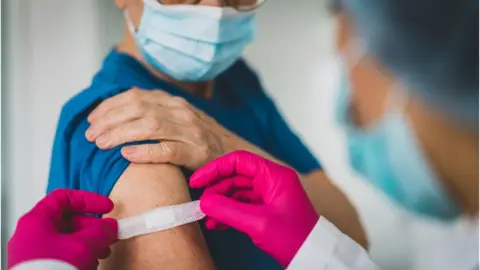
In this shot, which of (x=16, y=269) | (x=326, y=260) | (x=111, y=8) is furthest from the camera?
(x=111, y=8)

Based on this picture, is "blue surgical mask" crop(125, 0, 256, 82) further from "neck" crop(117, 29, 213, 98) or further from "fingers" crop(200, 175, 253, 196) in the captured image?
"fingers" crop(200, 175, 253, 196)

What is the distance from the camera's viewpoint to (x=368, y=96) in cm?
96

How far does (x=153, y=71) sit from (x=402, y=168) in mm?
451

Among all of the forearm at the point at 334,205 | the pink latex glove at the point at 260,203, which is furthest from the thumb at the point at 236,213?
the forearm at the point at 334,205

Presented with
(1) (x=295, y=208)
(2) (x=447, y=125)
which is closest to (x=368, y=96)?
(2) (x=447, y=125)

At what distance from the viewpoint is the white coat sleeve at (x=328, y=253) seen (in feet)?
2.28

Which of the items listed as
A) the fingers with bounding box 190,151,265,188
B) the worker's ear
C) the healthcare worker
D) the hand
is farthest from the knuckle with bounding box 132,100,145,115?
the healthcare worker

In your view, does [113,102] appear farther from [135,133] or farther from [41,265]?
[41,265]

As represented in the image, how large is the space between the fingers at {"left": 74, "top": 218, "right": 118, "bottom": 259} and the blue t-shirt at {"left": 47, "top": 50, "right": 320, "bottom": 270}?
6 centimetres

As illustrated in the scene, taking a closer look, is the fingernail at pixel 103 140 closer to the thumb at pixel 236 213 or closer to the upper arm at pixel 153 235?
the upper arm at pixel 153 235

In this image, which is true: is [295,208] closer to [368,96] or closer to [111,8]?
[368,96]

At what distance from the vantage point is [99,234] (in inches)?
25.8

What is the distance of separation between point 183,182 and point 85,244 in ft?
0.57

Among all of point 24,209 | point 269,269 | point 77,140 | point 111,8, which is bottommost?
point 269,269
